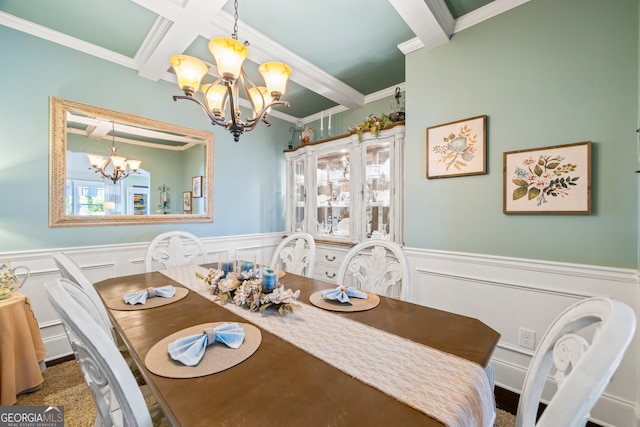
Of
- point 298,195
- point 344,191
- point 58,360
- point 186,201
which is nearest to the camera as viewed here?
point 58,360

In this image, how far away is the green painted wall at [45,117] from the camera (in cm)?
189

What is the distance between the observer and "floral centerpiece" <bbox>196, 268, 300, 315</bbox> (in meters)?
1.13

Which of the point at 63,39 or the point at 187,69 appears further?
the point at 63,39

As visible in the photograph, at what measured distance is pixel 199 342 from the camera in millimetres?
822

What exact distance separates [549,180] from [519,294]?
753 millimetres

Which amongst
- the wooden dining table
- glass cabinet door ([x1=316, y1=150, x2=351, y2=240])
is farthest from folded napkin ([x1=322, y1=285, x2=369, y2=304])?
glass cabinet door ([x1=316, y1=150, x2=351, y2=240])

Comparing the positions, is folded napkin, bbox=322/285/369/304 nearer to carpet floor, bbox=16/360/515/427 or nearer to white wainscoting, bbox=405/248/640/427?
white wainscoting, bbox=405/248/640/427

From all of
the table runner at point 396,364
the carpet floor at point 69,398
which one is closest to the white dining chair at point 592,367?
the table runner at point 396,364

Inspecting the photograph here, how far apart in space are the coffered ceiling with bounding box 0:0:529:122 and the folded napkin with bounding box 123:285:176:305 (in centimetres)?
172

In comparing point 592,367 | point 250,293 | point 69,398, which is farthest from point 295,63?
point 69,398

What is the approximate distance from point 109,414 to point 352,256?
1.28m

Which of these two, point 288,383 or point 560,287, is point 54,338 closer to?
point 288,383

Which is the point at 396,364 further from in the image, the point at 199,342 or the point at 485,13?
the point at 485,13

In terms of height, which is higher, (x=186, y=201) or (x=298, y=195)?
→ (x=298, y=195)
